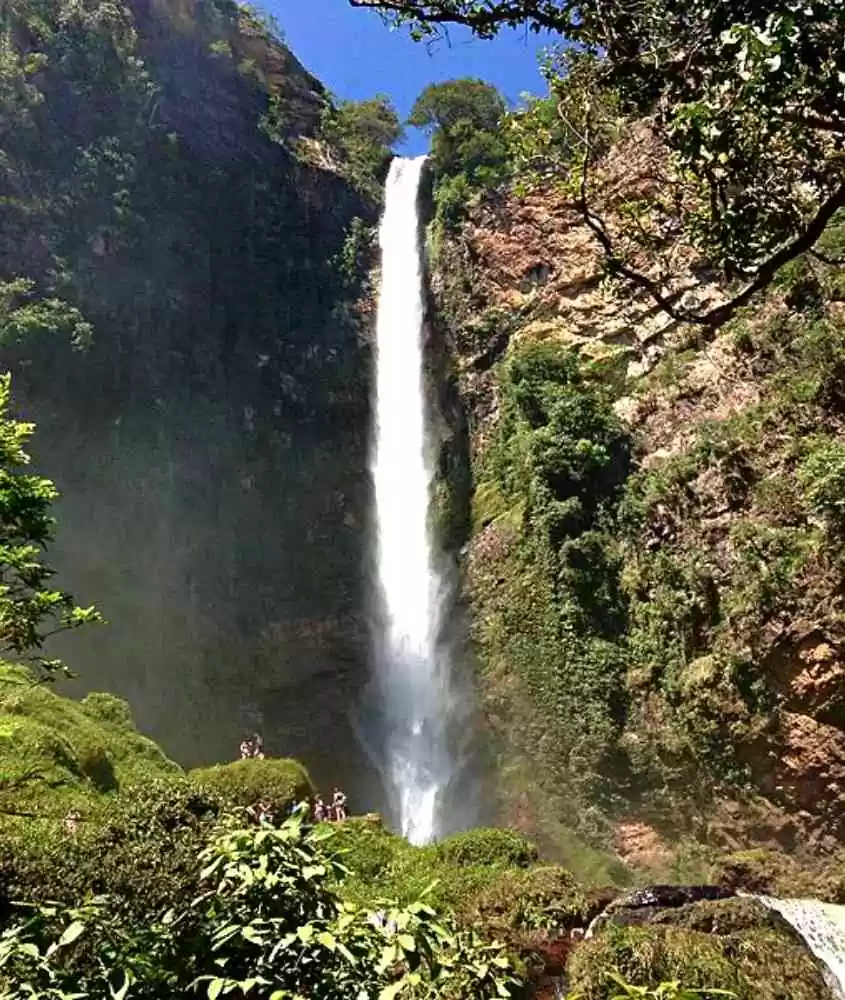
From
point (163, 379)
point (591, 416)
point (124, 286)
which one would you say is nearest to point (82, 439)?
point (163, 379)

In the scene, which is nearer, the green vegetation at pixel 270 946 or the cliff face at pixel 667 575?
the green vegetation at pixel 270 946

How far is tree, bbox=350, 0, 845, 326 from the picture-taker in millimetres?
3340

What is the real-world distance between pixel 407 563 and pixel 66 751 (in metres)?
13.2

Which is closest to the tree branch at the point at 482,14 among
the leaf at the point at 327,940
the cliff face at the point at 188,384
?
the leaf at the point at 327,940

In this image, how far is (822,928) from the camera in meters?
8.84

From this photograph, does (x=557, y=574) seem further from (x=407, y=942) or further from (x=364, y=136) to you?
(x=364, y=136)

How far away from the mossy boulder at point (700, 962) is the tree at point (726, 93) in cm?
542

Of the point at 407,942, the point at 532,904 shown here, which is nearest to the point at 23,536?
Answer: the point at 407,942

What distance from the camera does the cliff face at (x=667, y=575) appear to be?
1368 centimetres

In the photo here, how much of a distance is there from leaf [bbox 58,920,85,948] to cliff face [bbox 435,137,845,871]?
11849mm

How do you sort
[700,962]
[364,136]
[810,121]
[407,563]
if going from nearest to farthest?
1. [810,121]
2. [700,962]
3. [407,563]
4. [364,136]

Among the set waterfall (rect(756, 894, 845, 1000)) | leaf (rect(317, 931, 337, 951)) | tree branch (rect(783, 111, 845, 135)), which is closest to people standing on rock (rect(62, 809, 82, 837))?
leaf (rect(317, 931, 337, 951))

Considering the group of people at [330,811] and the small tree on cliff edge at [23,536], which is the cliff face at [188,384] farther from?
the small tree on cliff edge at [23,536]

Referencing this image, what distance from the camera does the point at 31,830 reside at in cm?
660
